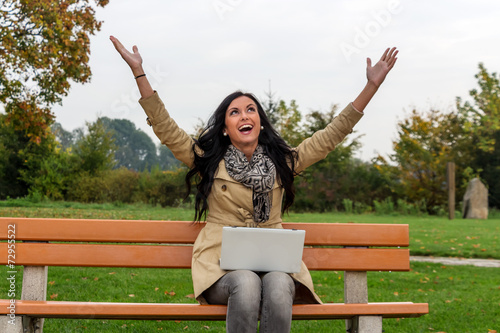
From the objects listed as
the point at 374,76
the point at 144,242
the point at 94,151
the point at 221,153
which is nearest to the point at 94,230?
the point at 144,242

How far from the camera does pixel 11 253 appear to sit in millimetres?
3205

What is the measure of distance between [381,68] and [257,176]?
100cm

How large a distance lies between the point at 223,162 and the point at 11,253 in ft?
4.38

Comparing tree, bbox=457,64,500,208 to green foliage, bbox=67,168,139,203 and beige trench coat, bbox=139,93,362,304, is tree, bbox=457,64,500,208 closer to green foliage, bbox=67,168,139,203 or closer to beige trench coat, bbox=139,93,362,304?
green foliage, bbox=67,168,139,203

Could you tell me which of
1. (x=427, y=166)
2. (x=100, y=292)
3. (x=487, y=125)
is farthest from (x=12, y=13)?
(x=487, y=125)

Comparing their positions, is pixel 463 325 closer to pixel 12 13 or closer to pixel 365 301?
pixel 365 301

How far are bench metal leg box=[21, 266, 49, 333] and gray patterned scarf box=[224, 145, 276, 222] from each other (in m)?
1.27

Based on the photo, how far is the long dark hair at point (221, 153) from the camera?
11.0 ft

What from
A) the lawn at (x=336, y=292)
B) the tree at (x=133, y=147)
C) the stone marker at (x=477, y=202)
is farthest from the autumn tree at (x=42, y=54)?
the tree at (x=133, y=147)

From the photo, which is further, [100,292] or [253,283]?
[100,292]

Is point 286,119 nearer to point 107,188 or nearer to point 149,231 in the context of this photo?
point 107,188

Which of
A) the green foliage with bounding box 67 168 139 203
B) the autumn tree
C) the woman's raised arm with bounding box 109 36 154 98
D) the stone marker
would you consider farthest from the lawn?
the green foliage with bounding box 67 168 139 203

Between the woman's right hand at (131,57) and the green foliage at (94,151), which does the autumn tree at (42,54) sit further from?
the green foliage at (94,151)

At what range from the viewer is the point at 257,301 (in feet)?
9.45
